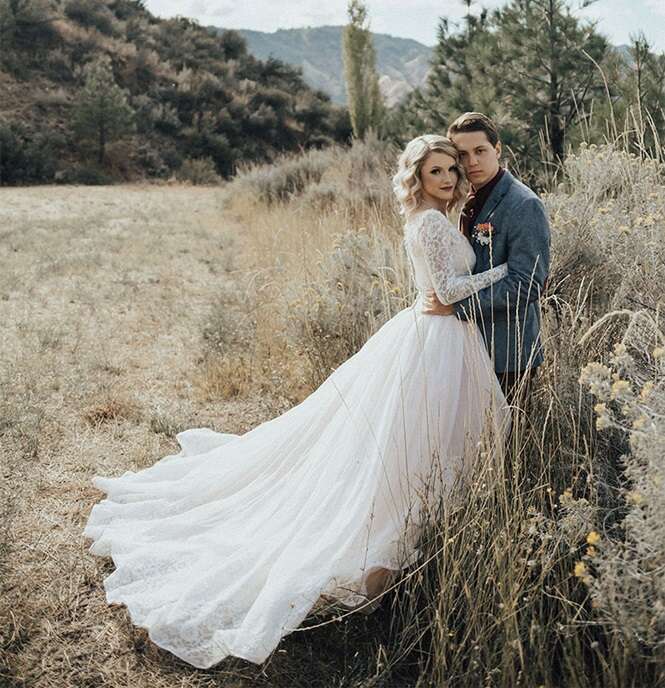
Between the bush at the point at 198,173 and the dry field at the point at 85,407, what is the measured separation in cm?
1088

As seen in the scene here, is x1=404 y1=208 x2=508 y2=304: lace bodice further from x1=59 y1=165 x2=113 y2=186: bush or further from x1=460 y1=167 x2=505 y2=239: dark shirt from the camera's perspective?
x1=59 y1=165 x2=113 y2=186: bush

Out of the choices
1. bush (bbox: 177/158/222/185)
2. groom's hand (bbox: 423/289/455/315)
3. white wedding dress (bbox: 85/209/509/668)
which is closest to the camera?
white wedding dress (bbox: 85/209/509/668)

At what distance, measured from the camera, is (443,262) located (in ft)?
9.56

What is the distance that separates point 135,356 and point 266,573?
3728 mm

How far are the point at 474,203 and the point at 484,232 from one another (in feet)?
0.64

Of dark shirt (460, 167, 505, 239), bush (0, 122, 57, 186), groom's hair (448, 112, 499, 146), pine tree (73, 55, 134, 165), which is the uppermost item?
pine tree (73, 55, 134, 165)

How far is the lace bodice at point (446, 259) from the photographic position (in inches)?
113

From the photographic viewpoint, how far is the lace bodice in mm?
2867

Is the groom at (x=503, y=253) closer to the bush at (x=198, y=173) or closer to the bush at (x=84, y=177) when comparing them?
the bush at (x=84, y=177)

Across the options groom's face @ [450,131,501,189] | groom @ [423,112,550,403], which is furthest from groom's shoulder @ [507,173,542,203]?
groom's face @ [450,131,501,189]

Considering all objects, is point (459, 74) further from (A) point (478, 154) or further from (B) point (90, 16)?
(B) point (90, 16)

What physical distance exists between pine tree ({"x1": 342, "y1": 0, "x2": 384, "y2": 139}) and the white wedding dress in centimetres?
1864

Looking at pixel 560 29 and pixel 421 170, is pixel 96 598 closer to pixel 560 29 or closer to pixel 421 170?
pixel 421 170

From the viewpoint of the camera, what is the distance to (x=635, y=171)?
4758mm
